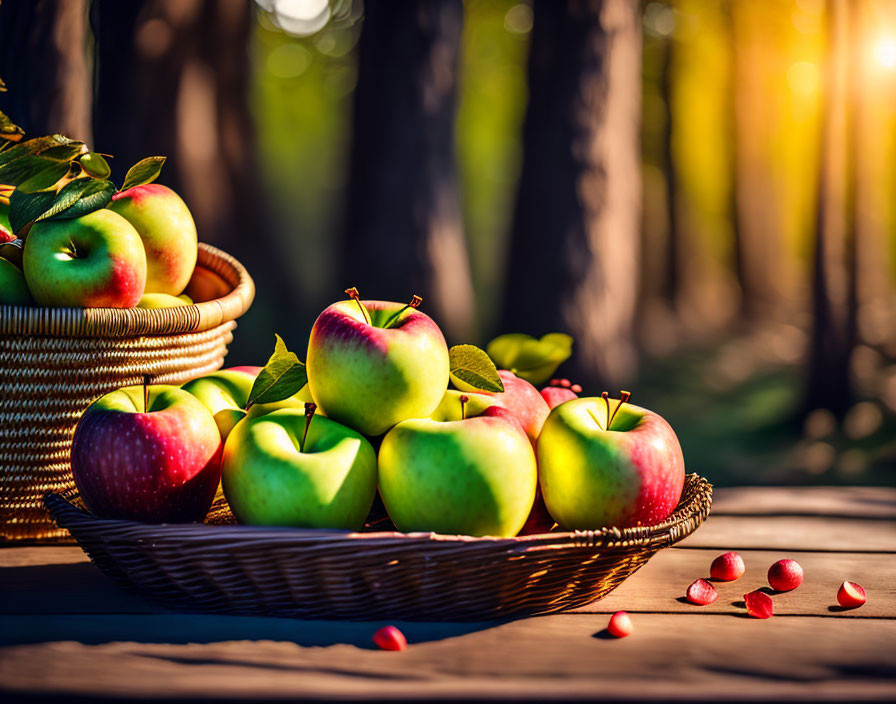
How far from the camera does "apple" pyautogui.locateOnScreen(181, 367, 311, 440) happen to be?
160 cm

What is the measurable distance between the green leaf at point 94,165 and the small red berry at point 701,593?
4.79ft

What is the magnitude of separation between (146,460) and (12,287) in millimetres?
589

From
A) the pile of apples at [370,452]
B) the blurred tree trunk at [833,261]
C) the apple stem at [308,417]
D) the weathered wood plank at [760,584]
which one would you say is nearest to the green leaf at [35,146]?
the pile of apples at [370,452]

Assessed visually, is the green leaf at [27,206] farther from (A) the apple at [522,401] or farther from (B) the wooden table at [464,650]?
(A) the apple at [522,401]

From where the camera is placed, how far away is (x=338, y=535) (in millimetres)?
1276

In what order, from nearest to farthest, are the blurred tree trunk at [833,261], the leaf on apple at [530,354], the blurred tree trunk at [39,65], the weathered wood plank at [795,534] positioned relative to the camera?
the weathered wood plank at [795,534] → the leaf on apple at [530,354] → the blurred tree trunk at [39,65] → the blurred tree trunk at [833,261]

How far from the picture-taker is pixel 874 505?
220cm

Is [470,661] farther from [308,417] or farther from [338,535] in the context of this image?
[308,417]

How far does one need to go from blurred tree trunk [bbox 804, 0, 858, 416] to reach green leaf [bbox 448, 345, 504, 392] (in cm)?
538

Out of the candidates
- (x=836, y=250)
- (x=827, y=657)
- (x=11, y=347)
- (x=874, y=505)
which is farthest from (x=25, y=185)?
(x=836, y=250)

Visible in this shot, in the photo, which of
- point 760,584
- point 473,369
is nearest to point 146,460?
point 473,369

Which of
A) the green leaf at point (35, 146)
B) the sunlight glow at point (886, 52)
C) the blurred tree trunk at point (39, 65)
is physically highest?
the sunlight glow at point (886, 52)

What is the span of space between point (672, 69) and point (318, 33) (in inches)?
349

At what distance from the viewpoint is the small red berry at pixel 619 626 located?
4.31 ft
